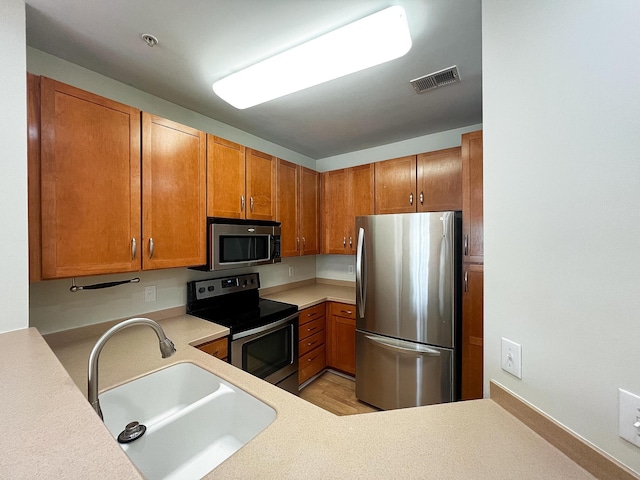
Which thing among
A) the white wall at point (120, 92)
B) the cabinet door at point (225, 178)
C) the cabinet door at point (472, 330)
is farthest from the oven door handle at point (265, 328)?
the white wall at point (120, 92)

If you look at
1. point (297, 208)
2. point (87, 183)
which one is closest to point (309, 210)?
point (297, 208)

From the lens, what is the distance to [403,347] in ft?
6.86

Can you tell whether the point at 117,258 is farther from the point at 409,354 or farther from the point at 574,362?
the point at 409,354

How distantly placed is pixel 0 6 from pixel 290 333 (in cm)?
244

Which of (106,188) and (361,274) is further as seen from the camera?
(361,274)

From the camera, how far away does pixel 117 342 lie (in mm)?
1562

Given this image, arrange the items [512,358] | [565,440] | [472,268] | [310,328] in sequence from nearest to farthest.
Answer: [565,440] < [512,358] < [472,268] < [310,328]

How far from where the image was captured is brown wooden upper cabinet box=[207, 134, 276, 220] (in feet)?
6.45

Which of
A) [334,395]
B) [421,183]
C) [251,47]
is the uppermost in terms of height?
[251,47]

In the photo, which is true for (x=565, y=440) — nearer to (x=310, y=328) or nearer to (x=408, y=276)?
(x=408, y=276)

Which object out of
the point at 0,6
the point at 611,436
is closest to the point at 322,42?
the point at 0,6

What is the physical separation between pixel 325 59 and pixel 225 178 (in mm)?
1133

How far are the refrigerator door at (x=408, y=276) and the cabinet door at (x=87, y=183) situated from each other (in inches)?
67.8

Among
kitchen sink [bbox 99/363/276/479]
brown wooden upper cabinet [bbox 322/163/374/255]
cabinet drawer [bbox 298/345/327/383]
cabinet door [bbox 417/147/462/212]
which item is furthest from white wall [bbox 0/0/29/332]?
cabinet door [bbox 417/147/462/212]
